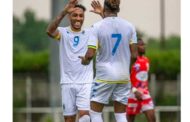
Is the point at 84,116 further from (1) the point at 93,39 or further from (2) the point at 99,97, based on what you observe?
(1) the point at 93,39

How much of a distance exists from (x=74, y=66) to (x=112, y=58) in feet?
4.47

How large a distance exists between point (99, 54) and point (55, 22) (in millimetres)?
1296

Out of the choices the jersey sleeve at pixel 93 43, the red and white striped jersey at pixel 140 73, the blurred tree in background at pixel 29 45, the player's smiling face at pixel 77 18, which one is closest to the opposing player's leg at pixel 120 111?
the jersey sleeve at pixel 93 43

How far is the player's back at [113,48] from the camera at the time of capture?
42.9 ft

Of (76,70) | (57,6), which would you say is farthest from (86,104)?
(57,6)

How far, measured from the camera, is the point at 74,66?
47.3 ft

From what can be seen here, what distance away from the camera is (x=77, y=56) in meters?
14.4

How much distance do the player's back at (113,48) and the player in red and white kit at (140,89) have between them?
5245mm

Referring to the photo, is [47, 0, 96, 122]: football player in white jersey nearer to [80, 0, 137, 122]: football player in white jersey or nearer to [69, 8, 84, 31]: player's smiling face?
[69, 8, 84, 31]: player's smiling face

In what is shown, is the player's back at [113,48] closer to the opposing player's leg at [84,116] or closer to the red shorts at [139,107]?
the opposing player's leg at [84,116]

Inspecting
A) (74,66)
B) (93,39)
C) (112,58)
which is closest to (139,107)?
(74,66)

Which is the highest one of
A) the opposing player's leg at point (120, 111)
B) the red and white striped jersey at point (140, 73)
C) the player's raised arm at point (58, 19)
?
the player's raised arm at point (58, 19)

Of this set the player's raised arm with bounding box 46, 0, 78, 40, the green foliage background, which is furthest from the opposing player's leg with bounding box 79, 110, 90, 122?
the green foliage background
